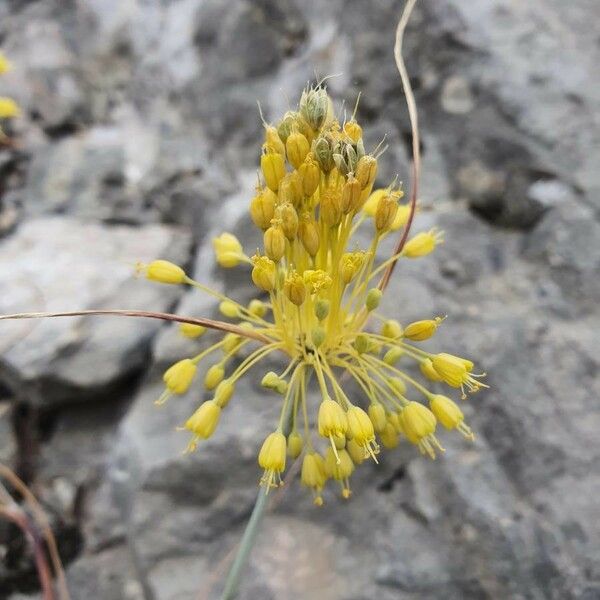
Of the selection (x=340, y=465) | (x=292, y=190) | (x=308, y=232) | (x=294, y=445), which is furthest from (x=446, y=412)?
(x=292, y=190)

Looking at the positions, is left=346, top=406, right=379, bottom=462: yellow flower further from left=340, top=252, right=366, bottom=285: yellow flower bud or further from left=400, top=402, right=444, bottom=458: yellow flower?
left=340, top=252, right=366, bottom=285: yellow flower bud

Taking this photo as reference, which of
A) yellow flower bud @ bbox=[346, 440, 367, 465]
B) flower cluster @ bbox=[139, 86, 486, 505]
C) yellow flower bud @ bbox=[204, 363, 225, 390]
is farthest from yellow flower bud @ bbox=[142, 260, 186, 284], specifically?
yellow flower bud @ bbox=[346, 440, 367, 465]

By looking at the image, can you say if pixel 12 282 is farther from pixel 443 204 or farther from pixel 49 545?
pixel 443 204

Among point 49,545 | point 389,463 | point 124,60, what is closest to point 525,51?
point 389,463

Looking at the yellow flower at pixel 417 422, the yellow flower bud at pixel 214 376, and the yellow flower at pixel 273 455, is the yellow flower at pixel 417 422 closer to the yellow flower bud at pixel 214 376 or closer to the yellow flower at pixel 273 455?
the yellow flower at pixel 273 455

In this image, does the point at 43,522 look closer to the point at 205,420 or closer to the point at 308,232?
the point at 205,420

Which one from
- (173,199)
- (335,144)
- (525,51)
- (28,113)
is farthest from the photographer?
(28,113)
